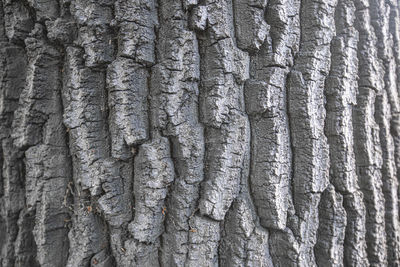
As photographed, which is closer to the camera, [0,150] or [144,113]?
[144,113]

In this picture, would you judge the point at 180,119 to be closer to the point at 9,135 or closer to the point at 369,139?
the point at 9,135

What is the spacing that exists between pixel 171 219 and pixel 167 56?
52 cm

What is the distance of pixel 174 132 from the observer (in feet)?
2.71

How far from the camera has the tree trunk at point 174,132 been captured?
83cm

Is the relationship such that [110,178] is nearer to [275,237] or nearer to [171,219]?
[171,219]

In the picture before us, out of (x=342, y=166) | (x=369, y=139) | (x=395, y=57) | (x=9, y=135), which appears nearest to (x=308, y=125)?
(x=342, y=166)

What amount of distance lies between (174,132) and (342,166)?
0.62 m

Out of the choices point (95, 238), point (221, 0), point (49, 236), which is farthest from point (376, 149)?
point (49, 236)

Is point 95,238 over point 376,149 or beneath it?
beneath

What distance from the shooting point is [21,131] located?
0.90 metres

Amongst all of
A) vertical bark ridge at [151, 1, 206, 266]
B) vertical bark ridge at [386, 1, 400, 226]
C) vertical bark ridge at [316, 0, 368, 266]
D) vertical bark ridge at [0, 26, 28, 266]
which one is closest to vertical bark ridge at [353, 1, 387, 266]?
vertical bark ridge at [316, 0, 368, 266]

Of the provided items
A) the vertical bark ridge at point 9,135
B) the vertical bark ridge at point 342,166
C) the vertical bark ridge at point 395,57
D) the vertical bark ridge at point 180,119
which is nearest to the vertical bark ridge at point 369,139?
the vertical bark ridge at point 342,166

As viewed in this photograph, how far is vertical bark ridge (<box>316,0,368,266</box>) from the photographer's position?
94 cm

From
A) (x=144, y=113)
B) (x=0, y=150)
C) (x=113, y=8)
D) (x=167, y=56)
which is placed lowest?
(x=0, y=150)
